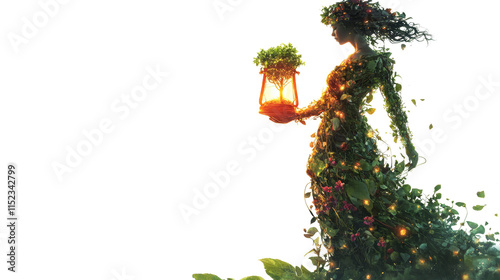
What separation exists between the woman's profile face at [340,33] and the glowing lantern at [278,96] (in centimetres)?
32

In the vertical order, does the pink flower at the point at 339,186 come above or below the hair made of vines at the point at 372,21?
below

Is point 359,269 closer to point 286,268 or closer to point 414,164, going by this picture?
point 286,268

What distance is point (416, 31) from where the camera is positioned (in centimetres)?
261

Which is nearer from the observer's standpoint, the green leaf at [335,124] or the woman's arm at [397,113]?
the green leaf at [335,124]

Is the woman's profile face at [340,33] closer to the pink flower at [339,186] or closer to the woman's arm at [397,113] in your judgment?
the woman's arm at [397,113]

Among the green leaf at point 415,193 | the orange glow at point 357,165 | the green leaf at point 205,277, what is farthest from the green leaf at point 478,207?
the green leaf at point 205,277

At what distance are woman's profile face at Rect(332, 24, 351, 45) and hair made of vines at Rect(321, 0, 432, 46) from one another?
23 millimetres

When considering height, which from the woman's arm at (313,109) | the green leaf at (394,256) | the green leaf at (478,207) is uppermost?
the woman's arm at (313,109)

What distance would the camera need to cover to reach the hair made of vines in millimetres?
2498

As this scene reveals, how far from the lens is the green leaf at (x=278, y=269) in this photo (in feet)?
8.10

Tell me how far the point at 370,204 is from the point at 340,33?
3.38 ft

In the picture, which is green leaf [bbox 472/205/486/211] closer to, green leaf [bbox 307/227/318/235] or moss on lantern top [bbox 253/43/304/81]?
green leaf [bbox 307/227/318/235]

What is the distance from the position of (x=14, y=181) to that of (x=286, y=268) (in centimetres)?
203

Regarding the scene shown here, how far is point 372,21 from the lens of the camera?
2.50 m
